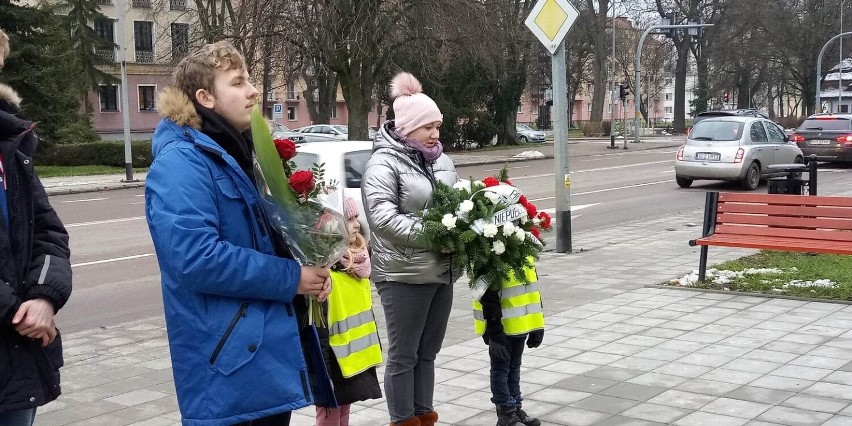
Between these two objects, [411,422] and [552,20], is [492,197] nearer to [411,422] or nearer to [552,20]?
[411,422]

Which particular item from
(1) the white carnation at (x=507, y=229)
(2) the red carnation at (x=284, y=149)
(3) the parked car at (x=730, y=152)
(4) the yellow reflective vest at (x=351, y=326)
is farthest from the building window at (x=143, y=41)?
(2) the red carnation at (x=284, y=149)

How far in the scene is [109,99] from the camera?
64.2 m

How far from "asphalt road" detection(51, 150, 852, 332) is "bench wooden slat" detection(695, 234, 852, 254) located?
541cm

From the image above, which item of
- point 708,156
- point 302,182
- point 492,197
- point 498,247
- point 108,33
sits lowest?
point 708,156

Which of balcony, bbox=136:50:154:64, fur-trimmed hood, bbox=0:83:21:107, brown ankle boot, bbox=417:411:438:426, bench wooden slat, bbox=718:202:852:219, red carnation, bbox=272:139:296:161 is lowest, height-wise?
brown ankle boot, bbox=417:411:438:426

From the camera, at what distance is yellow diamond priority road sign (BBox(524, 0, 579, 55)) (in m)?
10.8

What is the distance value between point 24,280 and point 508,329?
101 inches

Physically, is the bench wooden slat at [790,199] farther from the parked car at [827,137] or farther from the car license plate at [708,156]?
the parked car at [827,137]

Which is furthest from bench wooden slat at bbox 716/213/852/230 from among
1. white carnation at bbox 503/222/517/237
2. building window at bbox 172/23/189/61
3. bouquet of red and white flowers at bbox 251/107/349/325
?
building window at bbox 172/23/189/61

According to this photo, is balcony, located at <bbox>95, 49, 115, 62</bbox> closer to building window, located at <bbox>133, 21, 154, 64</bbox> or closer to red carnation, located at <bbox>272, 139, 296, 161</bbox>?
building window, located at <bbox>133, 21, 154, 64</bbox>

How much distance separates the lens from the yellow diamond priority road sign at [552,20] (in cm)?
1077

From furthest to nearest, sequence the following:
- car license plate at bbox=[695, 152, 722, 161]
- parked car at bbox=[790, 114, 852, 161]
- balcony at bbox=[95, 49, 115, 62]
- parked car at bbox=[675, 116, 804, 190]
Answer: balcony at bbox=[95, 49, 115, 62], parked car at bbox=[790, 114, 852, 161], car license plate at bbox=[695, 152, 722, 161], parked car at bbox=[675, 116, 804, 190]

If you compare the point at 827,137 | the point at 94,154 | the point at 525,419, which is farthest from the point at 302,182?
the point at 94,154

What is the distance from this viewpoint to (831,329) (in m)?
7.06
